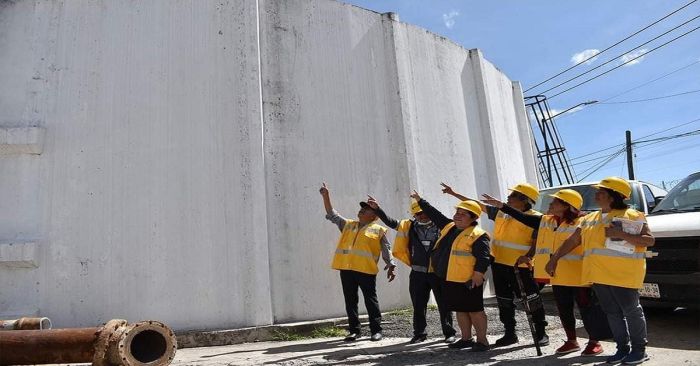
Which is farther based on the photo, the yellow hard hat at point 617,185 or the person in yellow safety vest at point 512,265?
the person in yellow safety vest at point 512,265

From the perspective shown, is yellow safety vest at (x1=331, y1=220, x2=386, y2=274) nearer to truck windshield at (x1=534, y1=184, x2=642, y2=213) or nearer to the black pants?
the black pants

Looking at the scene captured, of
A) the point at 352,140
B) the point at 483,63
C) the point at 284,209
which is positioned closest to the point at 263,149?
the point at 284,209

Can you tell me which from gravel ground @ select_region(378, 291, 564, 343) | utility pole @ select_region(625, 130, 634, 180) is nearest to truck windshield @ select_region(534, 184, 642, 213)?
gravel ground @ select_region(378, 291, 564, 343)

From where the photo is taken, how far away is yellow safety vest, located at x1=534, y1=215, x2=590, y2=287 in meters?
4.74

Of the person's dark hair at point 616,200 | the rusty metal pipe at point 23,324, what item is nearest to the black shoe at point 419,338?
the person's dark hair at point 616,200

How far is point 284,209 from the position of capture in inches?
275

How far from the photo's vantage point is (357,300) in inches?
243

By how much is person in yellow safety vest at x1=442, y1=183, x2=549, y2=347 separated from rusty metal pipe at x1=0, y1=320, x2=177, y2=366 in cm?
334

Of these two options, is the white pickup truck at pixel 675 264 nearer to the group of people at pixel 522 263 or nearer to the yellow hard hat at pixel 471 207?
the group of people at pixel 522 263

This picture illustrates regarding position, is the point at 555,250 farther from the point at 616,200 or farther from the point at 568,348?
the point at 568,348

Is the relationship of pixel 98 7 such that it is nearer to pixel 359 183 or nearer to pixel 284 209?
pixel 284 209

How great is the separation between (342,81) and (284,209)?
2295mm

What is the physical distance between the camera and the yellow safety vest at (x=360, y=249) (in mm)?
6168

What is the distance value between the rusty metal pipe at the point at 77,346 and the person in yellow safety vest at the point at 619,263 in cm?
381
